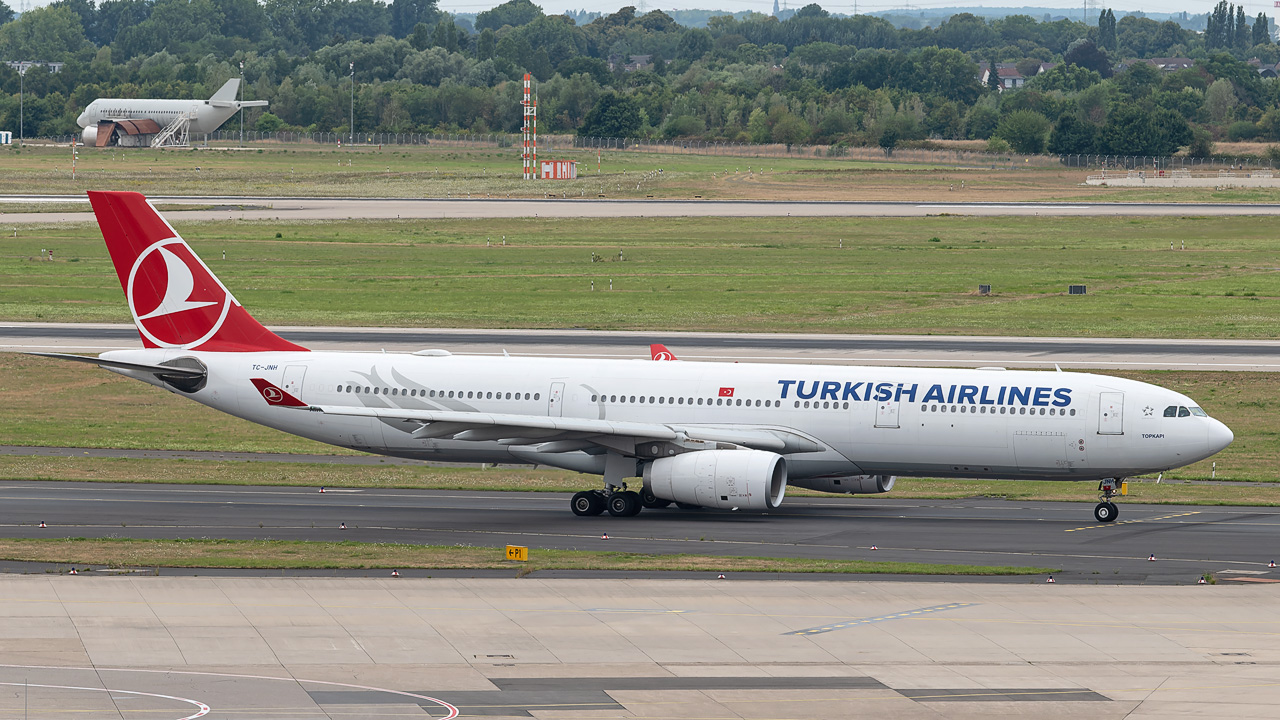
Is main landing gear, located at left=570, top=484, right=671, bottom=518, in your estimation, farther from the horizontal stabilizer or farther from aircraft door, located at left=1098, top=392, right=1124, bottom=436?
the horizontal stabilizer

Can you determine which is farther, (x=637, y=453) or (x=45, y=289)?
(x=45, y=289)

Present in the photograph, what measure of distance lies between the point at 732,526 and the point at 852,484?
14.2ft

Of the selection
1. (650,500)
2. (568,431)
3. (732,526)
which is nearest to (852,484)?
(732,526)

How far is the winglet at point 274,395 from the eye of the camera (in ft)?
150

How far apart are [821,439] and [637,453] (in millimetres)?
4920

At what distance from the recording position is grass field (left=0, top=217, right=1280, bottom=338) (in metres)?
84.7

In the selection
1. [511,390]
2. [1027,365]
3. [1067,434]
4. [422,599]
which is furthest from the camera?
[1027,365]

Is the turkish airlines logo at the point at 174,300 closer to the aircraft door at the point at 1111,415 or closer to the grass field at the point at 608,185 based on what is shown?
the aircraft door at the point at 1111,415

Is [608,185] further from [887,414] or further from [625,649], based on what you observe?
[625,649]

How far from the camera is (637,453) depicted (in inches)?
1676

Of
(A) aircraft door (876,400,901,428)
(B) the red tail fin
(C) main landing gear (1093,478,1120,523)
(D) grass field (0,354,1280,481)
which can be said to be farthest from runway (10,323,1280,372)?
(A) aircraft door (876,400,901,428)

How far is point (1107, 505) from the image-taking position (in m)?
41.3

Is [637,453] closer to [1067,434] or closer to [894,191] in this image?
[1067,434]

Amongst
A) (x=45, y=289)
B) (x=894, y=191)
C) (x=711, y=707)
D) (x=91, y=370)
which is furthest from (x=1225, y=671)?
(x=894, y=191)
